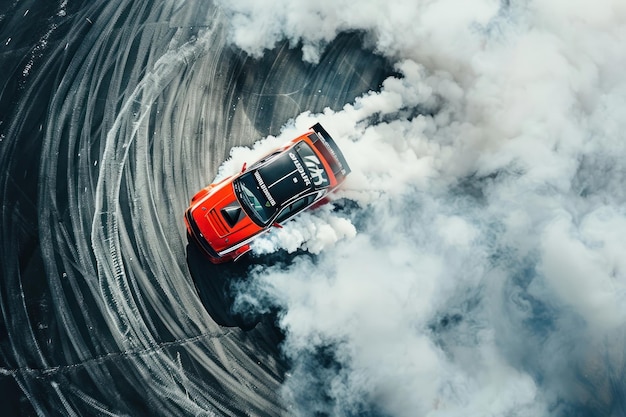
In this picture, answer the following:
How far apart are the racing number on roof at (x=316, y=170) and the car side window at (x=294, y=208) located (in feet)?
1.27

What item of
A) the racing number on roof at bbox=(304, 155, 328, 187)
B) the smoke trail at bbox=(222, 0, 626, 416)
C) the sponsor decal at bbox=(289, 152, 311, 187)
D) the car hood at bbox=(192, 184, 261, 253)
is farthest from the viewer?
the racing number on roof at bbox=(304, 155, 328, 187)

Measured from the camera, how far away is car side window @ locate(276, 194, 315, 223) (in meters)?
13.1

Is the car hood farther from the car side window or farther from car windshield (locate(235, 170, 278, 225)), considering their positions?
the car side window

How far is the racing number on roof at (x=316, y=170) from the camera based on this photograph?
13.1 metres

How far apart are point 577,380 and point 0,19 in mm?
16602

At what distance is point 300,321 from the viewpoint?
13.2m

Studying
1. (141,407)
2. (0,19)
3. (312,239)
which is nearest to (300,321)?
(312,239)

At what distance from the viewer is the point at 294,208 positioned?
1320cm

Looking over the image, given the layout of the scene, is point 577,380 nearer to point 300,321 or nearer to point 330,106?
point 300,321

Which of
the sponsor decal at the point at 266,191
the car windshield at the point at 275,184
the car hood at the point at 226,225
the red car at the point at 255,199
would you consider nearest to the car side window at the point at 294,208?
the red car at the point at 255,199

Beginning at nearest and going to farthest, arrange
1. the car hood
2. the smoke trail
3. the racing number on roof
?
the smoke trail → the car hood → the racing number on roof

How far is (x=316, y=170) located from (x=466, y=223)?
390 centimetres

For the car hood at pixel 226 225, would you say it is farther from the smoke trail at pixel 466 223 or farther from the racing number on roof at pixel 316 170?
the racing number on roof at pixel 316 170

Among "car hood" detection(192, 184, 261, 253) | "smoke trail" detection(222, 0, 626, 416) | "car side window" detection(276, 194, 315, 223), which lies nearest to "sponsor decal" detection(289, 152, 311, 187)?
"car side window" detection(276, 194, 315, 223)
